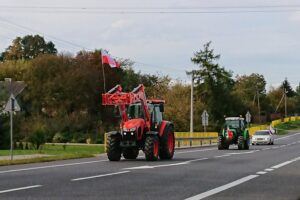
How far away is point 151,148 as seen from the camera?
23125 millimetres

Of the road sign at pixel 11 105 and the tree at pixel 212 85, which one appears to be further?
the tree at pixel 212 85

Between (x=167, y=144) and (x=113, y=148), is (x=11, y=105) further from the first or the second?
(x=167, y=144)

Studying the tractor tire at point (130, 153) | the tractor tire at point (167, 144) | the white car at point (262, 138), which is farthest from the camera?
the white car at point (262, 138)

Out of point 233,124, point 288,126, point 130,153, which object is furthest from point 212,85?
point 130,153

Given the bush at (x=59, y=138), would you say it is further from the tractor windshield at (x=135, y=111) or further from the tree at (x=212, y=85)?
the tree at (x=212, y=85)

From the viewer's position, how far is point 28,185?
1362 centimetres

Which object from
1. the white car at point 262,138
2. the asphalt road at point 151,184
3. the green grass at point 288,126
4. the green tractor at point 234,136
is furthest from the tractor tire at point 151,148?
the green grass at point 288,126

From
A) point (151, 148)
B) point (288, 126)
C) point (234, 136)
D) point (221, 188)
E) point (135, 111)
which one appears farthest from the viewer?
point (288, 126)

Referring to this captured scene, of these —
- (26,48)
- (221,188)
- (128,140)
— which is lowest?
(221,188)

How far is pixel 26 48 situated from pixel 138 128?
8866 cm

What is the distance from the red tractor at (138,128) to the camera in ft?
75.9

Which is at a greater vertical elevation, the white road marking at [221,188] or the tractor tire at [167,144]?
the tractor tire at [167,144]

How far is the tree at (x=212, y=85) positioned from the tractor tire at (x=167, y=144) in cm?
7680

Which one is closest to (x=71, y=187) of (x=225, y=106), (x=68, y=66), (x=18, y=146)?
(x=18, y=146)
